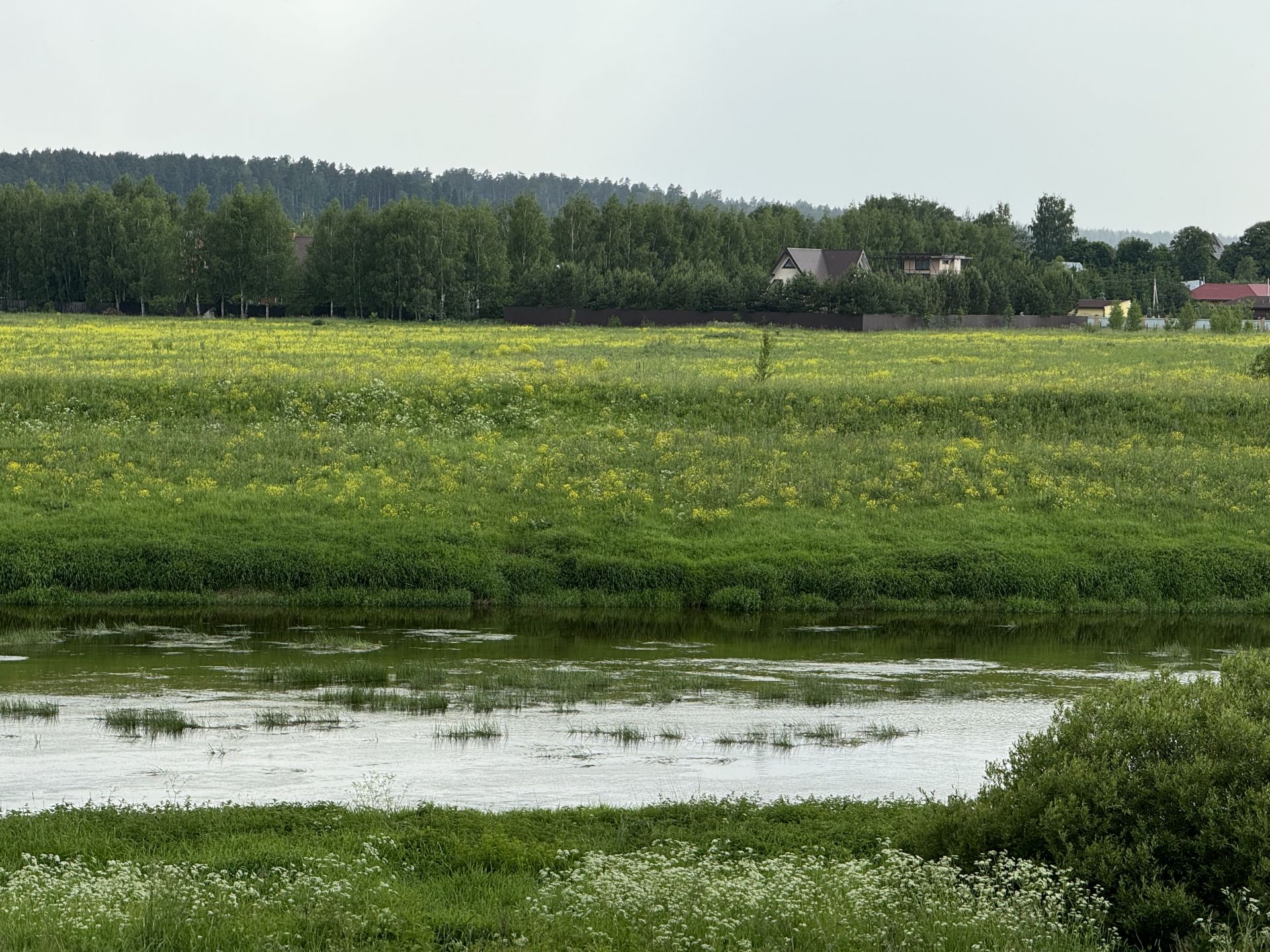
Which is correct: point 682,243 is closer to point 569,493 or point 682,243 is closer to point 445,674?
point 569,493

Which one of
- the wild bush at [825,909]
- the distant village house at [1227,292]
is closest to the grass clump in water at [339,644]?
the wild bush at [825,909]

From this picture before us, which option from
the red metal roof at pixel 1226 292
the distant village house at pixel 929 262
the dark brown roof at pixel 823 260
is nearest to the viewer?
the dark brown roof at pixel 823 260

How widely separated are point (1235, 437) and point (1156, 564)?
43.7ft

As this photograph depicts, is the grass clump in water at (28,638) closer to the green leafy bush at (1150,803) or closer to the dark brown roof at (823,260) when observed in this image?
the green leafy bush at (1150,803)

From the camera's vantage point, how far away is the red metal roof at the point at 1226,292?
163 meters

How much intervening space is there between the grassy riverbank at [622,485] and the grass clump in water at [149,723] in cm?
1071

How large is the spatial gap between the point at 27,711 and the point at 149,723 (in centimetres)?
205

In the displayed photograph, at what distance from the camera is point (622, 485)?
123 feet

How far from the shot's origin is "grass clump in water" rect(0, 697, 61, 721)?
1972cm

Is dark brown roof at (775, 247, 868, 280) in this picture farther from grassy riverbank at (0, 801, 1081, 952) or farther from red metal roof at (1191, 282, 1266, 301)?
grassy riverbank at (0, 801, 1081, 952)

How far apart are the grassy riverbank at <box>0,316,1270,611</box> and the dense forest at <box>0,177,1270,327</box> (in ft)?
178

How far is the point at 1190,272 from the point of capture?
18812 cm

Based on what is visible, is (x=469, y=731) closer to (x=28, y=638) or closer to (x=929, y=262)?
(x=28, y=638)

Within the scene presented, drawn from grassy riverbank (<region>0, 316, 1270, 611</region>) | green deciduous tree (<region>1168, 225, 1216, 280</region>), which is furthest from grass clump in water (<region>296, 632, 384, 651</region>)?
green deciduous tree (<region>1168, 225, 1216, 280</region>)
